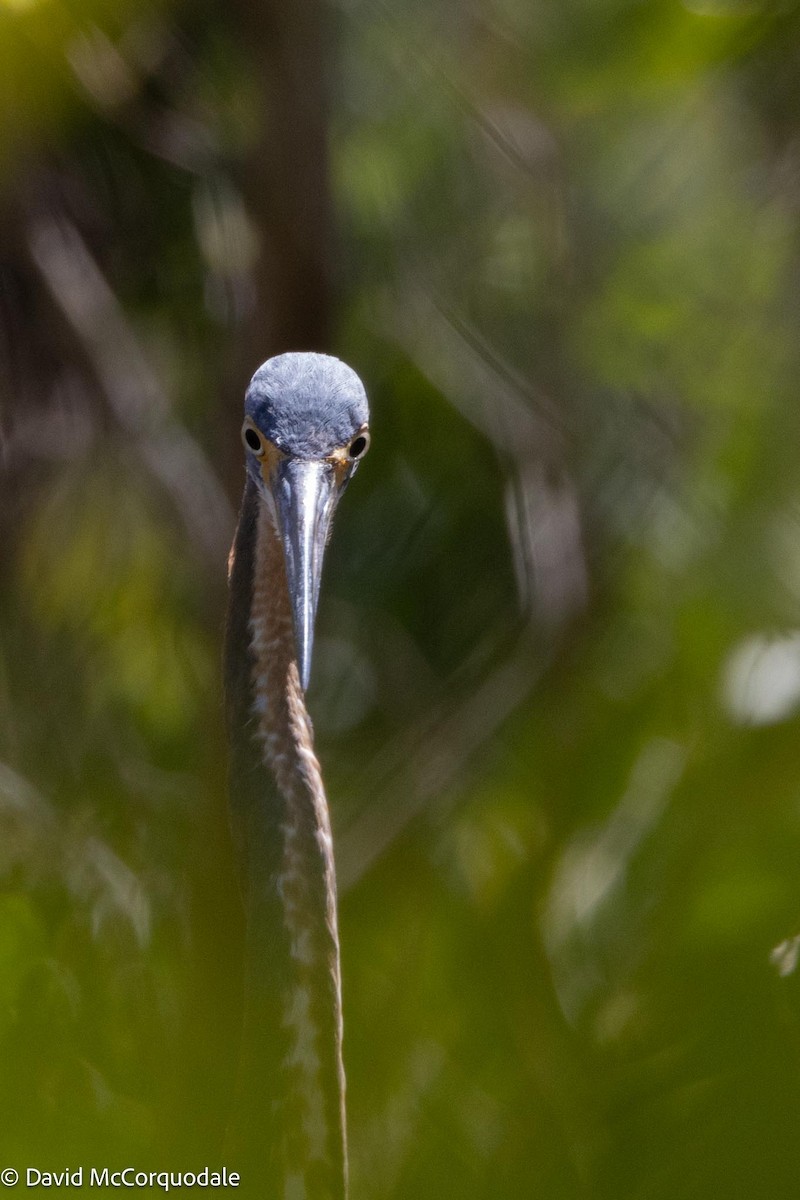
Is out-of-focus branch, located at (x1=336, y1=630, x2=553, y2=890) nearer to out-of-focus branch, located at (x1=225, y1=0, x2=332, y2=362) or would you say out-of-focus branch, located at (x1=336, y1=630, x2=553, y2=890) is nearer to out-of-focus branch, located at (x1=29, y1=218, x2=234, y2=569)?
out-of-focus branch, located at (x1=29, y1=218, x2=234, y2=569)

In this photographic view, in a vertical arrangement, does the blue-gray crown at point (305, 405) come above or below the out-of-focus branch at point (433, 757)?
below

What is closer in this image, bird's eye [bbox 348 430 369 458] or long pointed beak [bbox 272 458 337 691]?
long pointed beak [bbox 272 458 337 691]

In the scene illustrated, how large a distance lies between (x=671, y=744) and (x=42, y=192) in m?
1.21

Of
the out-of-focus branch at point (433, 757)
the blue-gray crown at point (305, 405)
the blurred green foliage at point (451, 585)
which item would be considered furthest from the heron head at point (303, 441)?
the out-of-focus branch at point (433, 757)

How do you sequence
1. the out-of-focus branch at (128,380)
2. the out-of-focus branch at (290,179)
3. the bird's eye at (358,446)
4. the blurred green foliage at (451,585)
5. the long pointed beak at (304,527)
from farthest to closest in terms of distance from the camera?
the out-of-focus branch at (128,380) < the out-of-focus branch at (290,179) < the blurred green foliage at (451,585) < the bird's eye at (358,446) < the long pointed beak at (304,527)

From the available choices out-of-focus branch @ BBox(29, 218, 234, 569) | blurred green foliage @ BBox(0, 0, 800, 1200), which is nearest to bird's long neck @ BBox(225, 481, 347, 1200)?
blurred green foliage @ BBox(0, 0, 800, 1200)

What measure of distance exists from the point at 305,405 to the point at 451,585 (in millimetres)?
1121

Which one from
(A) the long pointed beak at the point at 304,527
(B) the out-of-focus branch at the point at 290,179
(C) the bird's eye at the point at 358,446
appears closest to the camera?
(A) the long pointed beak at the point at 304,527

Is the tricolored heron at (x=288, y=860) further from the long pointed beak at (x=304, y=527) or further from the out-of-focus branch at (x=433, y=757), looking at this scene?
the out-of-focus branch at (x=433, y=757)

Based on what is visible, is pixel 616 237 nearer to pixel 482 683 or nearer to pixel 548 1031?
pixel 482 683

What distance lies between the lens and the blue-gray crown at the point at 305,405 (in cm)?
119

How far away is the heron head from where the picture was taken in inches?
45.6

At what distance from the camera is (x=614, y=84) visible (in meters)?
1.91

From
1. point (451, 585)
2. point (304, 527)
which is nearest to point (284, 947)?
point (304, 527)
